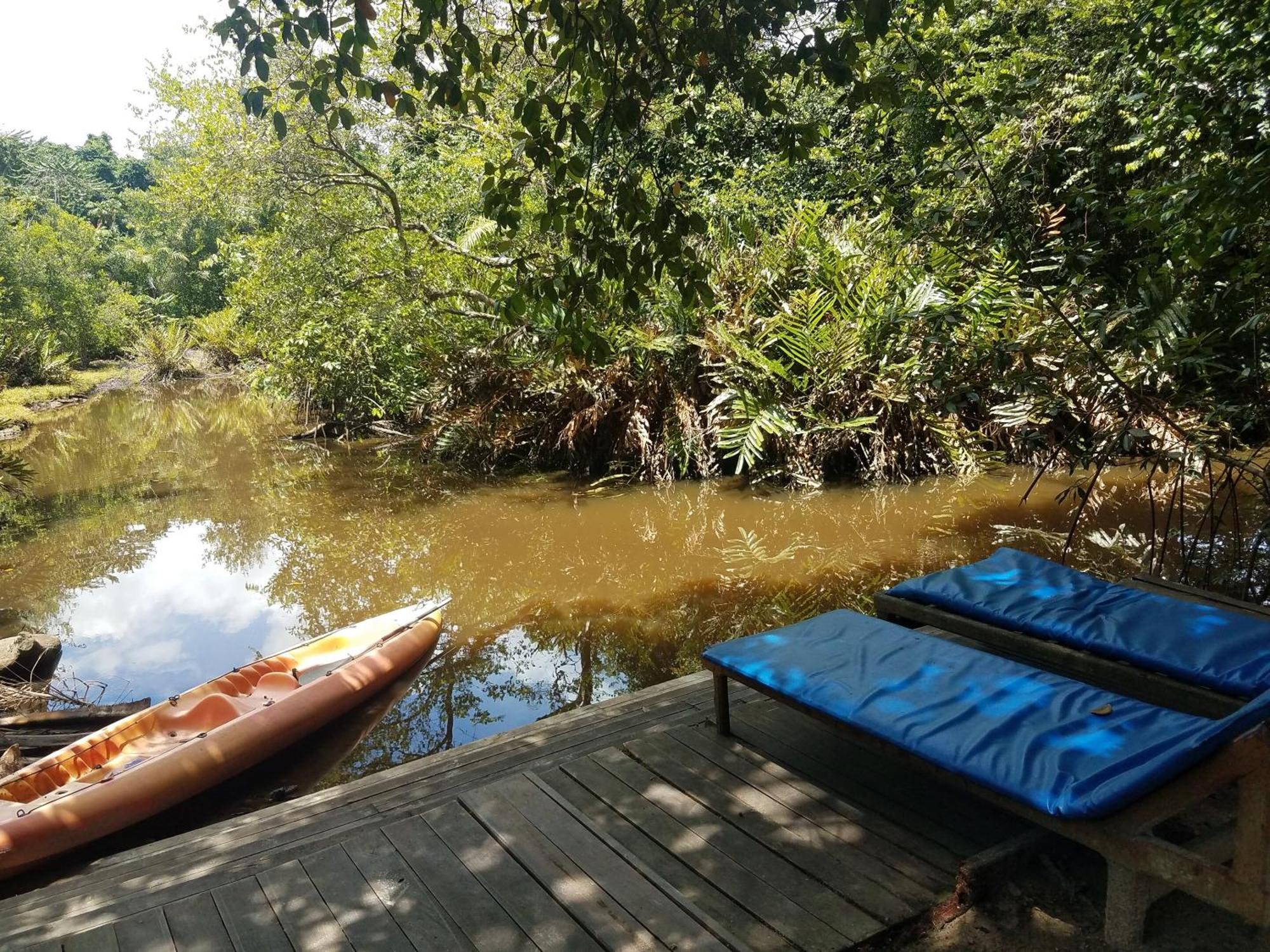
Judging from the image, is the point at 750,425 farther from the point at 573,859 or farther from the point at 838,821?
the point at 573,859

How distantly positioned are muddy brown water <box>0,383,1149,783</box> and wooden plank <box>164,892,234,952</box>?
284cm

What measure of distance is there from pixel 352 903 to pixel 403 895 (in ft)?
0.45

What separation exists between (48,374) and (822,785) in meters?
29.2

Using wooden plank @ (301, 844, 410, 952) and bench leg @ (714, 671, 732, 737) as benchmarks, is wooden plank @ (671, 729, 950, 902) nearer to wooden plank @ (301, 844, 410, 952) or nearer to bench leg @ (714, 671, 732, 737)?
bench leg @ (714, 671, 732, 737)

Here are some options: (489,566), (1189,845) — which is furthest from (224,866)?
(489,566)

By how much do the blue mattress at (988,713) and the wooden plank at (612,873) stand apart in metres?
0.78

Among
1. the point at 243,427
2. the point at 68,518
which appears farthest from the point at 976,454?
the point at 243,427

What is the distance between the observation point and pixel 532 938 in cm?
240

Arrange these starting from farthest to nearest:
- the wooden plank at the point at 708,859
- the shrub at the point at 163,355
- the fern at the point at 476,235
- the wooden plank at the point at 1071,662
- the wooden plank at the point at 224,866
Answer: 1. the shrub at the point at 163,355
2. the fern at the point at 476,235
3. the wooden plank at the point at 1071,662
4. the wooden plank at the point at 224,866
5. the wooden plank at the point at 708,859

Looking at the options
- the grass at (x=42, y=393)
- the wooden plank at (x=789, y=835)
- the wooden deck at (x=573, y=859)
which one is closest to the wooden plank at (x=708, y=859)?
the wooden deck at (x=573, y=859)

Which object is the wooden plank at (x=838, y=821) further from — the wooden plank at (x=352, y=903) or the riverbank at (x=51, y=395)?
the riverbank at (x=51, y=395)

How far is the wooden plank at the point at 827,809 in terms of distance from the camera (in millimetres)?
2627

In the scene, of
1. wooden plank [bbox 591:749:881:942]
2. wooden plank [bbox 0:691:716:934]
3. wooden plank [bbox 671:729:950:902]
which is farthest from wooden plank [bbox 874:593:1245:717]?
wooden plank [bbox 0:691:716:934]

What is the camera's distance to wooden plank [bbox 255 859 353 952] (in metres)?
2.43
